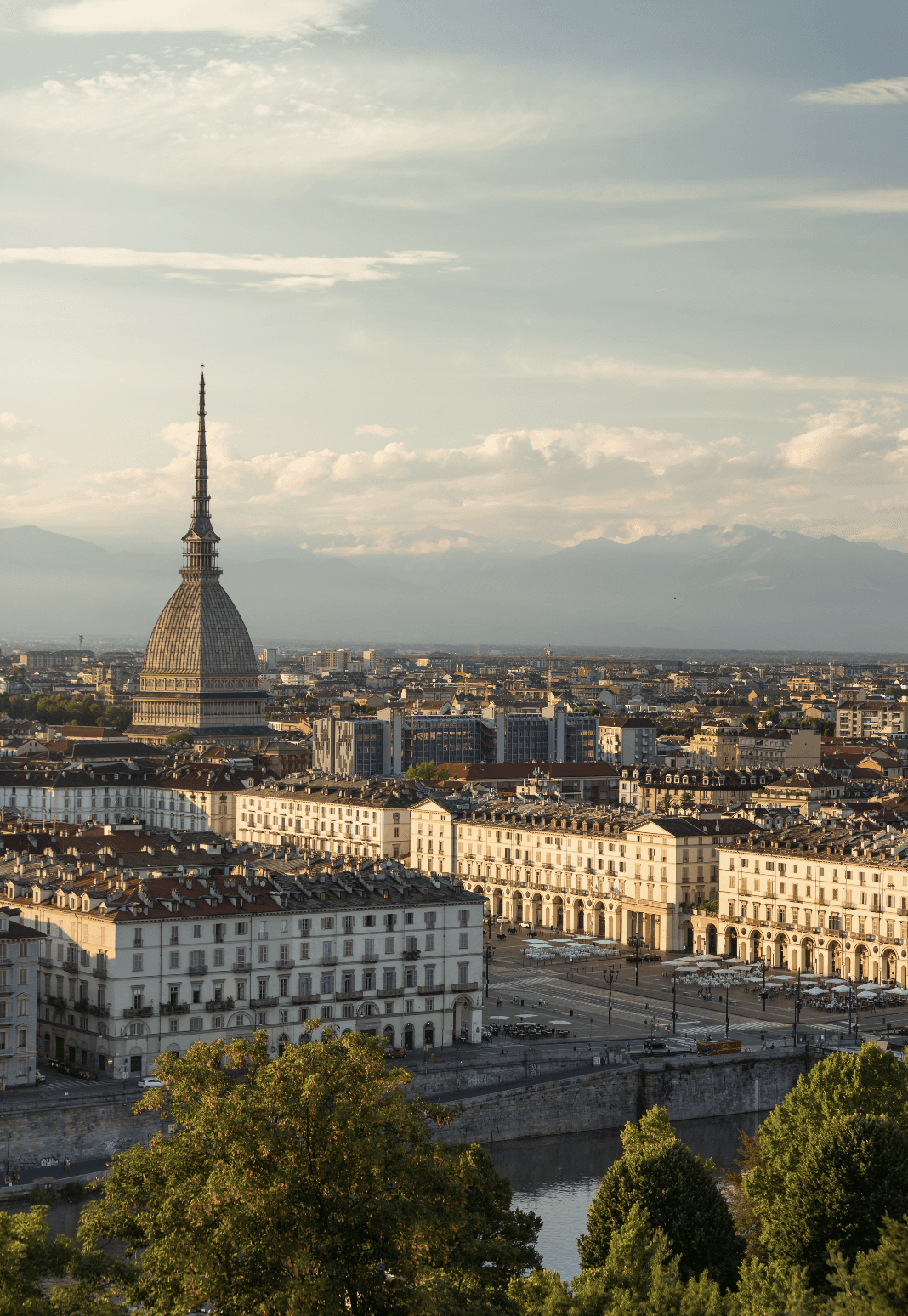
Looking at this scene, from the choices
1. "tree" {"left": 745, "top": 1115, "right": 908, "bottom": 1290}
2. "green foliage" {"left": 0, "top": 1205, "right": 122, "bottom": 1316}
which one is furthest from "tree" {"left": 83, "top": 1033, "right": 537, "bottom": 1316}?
"tree" {"left": 745, "top": 1115, "right": 908, "bottom": 1290}

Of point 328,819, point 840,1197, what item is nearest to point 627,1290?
point 840,1197

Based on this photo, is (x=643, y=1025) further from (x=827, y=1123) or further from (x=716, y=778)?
(x=716, y=778)

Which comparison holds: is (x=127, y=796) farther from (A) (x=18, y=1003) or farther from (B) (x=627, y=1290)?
(B) (x=627, y=1290)

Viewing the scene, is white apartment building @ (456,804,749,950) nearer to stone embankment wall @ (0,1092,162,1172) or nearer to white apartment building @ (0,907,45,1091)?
white apartment building @ (0,907,45,1091)

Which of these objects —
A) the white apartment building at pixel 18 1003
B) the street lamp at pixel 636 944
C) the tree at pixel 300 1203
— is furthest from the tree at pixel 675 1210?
the street lamp at pixel 636 944

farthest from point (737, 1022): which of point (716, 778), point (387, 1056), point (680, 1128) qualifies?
point (716, 778)

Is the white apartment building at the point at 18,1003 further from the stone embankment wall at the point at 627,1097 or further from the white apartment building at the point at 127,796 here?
the white apartment building at the point at 127,796
